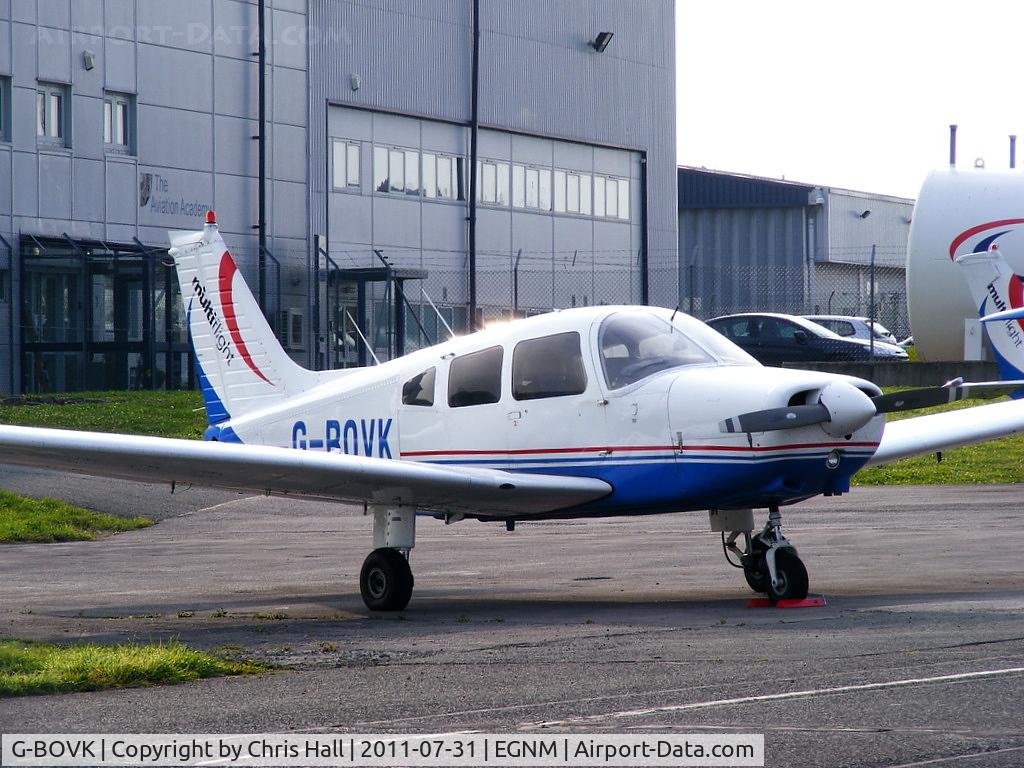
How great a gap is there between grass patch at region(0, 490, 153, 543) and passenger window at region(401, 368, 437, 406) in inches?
314

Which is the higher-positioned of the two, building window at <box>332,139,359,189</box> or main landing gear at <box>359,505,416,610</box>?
building window at <box>332,139,359,189</box>

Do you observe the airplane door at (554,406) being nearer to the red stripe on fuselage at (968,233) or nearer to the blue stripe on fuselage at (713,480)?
the blue stripe on fuselage at (713,480)

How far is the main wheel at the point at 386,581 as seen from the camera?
451 inches

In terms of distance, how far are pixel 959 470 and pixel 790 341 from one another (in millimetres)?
14082

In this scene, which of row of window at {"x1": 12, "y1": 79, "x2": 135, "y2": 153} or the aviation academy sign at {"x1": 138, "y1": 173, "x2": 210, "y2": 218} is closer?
row of window at {"x1": 12, "y1": 79, "x2": 135, "y2": 153}

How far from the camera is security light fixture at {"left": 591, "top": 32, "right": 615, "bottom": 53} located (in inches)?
1844

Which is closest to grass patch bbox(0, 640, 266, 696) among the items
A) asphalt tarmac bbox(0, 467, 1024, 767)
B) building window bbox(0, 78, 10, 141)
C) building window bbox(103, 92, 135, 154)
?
asphalt tarmac bbox(0, 467, 1024, 767)

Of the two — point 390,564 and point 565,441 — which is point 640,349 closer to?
point 565,441

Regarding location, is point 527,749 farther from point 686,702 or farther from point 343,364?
point 343,364

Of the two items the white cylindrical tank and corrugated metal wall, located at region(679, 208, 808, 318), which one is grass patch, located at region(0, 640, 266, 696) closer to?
the white cylindrical tank

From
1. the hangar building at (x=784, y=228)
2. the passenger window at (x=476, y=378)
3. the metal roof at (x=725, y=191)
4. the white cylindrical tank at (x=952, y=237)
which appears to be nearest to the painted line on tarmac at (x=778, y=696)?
the passenger window at (x=476, y=378)

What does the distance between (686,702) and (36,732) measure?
265cm

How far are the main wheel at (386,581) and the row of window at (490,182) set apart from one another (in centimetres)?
3068

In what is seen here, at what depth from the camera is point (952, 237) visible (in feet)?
117
